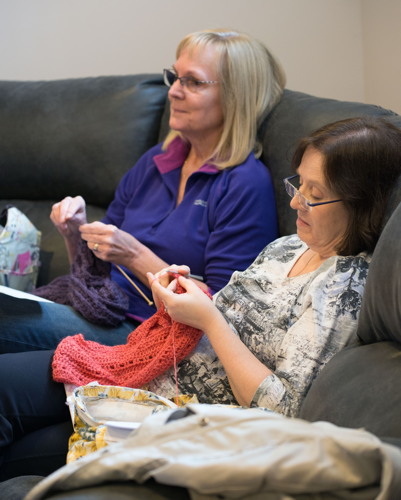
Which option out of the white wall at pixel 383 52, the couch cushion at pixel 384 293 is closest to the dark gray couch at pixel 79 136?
the white wall at pixel 383 52

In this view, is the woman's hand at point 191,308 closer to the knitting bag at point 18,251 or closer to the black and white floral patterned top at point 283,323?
the black and white floral patterned top at point 283,323

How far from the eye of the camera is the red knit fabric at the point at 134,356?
5.04 feet

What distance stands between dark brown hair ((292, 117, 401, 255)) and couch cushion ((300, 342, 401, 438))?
28cm

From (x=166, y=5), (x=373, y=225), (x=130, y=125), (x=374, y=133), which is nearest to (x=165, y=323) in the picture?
(x=373, y=225)

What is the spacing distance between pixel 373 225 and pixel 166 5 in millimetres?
1864

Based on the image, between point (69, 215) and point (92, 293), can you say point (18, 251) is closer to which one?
point (69, 215)

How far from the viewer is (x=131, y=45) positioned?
9.93 feet

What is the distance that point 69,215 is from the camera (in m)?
2.10

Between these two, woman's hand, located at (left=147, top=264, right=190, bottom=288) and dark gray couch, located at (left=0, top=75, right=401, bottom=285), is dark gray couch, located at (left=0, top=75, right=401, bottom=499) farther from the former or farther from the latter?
woman's hand, located at (left=147, top=264, right=190, bottom=288)

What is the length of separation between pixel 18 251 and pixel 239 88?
892 mm

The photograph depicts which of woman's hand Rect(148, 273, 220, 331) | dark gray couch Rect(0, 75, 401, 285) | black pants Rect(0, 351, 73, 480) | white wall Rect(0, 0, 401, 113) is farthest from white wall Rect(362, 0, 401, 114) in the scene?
black pants Rect(0, 351, 73, 480)

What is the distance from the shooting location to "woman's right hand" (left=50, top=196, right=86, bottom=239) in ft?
6.92

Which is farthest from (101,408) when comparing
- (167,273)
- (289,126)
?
(289,126)

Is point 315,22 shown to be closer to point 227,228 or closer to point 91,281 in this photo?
point 227,228
